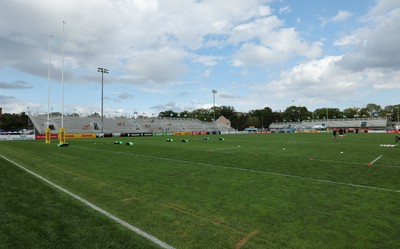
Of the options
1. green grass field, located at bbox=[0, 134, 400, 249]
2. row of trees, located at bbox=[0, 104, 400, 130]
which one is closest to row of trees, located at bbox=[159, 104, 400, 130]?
row of trees, located at bbox=[0, 104, 400, 130]

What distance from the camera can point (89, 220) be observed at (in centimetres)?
586

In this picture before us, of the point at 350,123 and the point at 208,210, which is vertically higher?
the point at 350,123

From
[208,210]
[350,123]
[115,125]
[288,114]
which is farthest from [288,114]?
[208,210]

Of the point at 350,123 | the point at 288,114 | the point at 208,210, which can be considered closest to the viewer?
the point at 208,210

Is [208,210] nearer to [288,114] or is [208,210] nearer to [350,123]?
[350,123]

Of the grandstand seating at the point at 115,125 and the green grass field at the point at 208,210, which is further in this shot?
the grandstand seating at the point at 115,125

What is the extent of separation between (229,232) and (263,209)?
171 centimetres

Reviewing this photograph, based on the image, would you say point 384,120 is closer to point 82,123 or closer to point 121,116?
point 121,116

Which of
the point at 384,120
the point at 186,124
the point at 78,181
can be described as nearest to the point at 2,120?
the point at 186,124

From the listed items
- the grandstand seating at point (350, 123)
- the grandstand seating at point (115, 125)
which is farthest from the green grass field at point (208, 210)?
the grandstand seating at point (350, 123)

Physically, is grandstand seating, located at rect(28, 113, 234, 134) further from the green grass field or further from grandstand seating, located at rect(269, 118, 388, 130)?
the green grass field

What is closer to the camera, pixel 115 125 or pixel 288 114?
pixel 115 125

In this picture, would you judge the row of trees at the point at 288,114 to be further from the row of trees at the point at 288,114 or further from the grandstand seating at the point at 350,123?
the grandstand seating at the point at 350,123


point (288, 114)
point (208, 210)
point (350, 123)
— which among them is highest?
point (288, 114)
